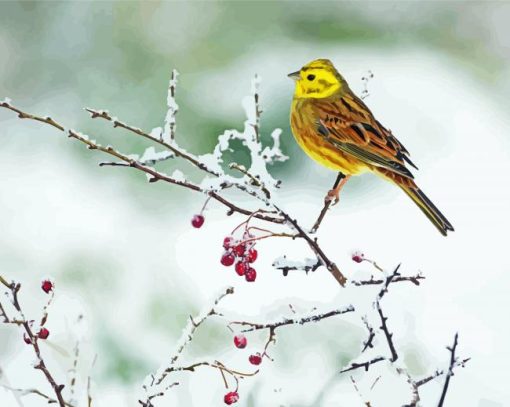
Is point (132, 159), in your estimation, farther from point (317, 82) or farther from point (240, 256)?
point (317, 82)

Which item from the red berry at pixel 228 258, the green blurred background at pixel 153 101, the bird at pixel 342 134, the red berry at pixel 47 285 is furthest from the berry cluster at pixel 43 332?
the green blurred background at pixel 153 101

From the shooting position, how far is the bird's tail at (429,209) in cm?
66

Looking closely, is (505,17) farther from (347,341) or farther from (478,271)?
(347,341)

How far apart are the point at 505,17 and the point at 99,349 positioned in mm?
1252

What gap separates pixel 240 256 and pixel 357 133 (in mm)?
190

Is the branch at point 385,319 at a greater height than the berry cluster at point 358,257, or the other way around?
the berry cluster at point 358,257

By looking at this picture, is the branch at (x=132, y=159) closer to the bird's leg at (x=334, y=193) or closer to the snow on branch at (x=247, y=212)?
the snow on branch at (x=247, y=212)

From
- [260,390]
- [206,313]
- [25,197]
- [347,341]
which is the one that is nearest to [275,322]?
[206,313]

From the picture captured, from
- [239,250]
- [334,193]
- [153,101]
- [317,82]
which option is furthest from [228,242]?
[153,101]

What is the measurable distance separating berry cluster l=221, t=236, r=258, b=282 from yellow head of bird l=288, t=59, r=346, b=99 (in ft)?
0.65

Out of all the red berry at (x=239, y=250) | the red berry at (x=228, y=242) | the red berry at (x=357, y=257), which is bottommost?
the red berry at (x=357, y=257)

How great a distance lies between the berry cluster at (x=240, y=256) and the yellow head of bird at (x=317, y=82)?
0.20 meters

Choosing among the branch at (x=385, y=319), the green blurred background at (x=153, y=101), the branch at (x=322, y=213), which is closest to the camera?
the branch at (x=385, y=319)

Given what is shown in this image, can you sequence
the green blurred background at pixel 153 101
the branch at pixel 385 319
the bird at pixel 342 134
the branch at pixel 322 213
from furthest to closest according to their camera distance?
the green blurred background at pixel 153 101 → the bird at pixel 342 134 → the branch at pixel 322 213 → the branch at pixel 385 319
